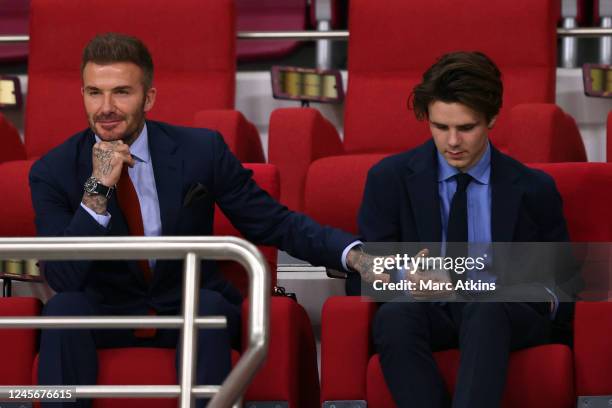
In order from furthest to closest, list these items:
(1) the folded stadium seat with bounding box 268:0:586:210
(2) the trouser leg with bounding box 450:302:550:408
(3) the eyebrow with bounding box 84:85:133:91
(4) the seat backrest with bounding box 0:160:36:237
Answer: (1) the folded stadium seat with bounding box 268:0:586:210, (4) the seat backrest with bounding box 0:160:36:237, (3) the eyebrow with bounding box 84:85:133:91, (2) the trouser leg with bounding box 450:302:550:408

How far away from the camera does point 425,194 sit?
31.3 inches

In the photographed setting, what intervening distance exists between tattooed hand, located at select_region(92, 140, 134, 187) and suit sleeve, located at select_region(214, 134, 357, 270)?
75 mm

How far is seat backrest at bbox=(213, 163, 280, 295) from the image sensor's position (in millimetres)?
867

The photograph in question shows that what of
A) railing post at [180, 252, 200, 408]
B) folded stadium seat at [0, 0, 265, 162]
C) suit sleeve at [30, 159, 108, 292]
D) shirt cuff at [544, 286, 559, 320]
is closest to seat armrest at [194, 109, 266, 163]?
folded stadium seat at [0, 0, 265, 162]

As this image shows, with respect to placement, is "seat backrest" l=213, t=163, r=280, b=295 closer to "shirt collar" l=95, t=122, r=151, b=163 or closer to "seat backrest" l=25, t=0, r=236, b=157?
"shirt collar" l=95, t=122, r=151, b=163

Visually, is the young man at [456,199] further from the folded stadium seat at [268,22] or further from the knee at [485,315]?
the folded stadium seat at [268,22]

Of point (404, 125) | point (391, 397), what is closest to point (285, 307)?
point (391, 397)

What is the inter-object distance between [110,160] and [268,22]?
23.3 inches

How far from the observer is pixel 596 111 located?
1.24 meters

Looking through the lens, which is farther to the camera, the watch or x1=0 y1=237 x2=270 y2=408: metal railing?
the watch

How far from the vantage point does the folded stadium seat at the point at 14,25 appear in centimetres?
136

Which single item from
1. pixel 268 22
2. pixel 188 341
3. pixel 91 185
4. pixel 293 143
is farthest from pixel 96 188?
pixel 268 22

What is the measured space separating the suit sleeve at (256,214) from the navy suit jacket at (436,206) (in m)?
0.04

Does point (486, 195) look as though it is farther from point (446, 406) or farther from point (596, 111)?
point (596, 111)
